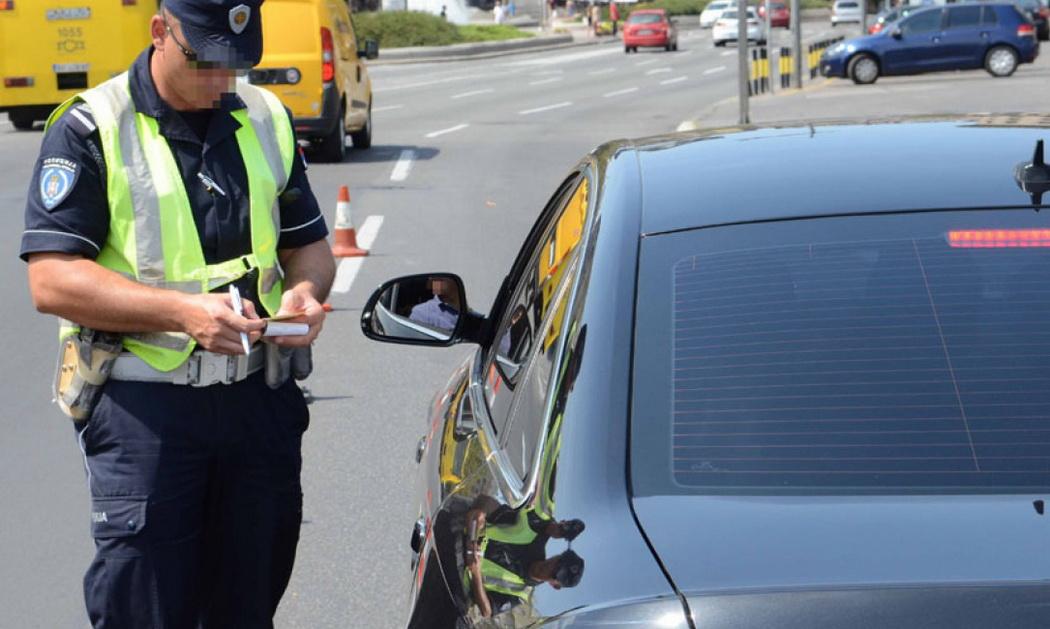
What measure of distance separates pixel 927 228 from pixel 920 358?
319 mm

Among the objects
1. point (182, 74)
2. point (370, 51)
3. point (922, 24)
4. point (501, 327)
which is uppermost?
point (182, 74)

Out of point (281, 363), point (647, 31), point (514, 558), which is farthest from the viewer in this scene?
point (647, 31)

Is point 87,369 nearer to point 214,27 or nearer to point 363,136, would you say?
point 214,27

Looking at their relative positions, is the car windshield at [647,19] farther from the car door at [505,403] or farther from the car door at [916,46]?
the car door at [505,403]

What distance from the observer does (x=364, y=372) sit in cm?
869

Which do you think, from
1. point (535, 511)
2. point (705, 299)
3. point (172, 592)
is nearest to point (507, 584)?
point (535, 511)

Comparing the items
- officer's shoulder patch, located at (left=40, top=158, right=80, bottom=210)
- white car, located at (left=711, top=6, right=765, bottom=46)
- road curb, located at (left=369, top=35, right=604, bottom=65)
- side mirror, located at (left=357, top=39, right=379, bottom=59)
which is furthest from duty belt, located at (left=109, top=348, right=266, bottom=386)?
white car, located at (left=711, top=6, right=765, bottom=46)

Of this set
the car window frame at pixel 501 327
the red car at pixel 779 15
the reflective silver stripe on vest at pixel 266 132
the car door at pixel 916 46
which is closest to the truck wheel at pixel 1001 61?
the car door at pixel 916 46

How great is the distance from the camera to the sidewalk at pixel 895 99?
2548cm

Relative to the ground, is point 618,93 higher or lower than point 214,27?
lower

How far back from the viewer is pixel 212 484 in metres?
3.45

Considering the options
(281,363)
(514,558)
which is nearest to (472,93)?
(281,363)

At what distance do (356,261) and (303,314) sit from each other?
8997 mm

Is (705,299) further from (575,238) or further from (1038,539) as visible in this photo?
(1038,539)
